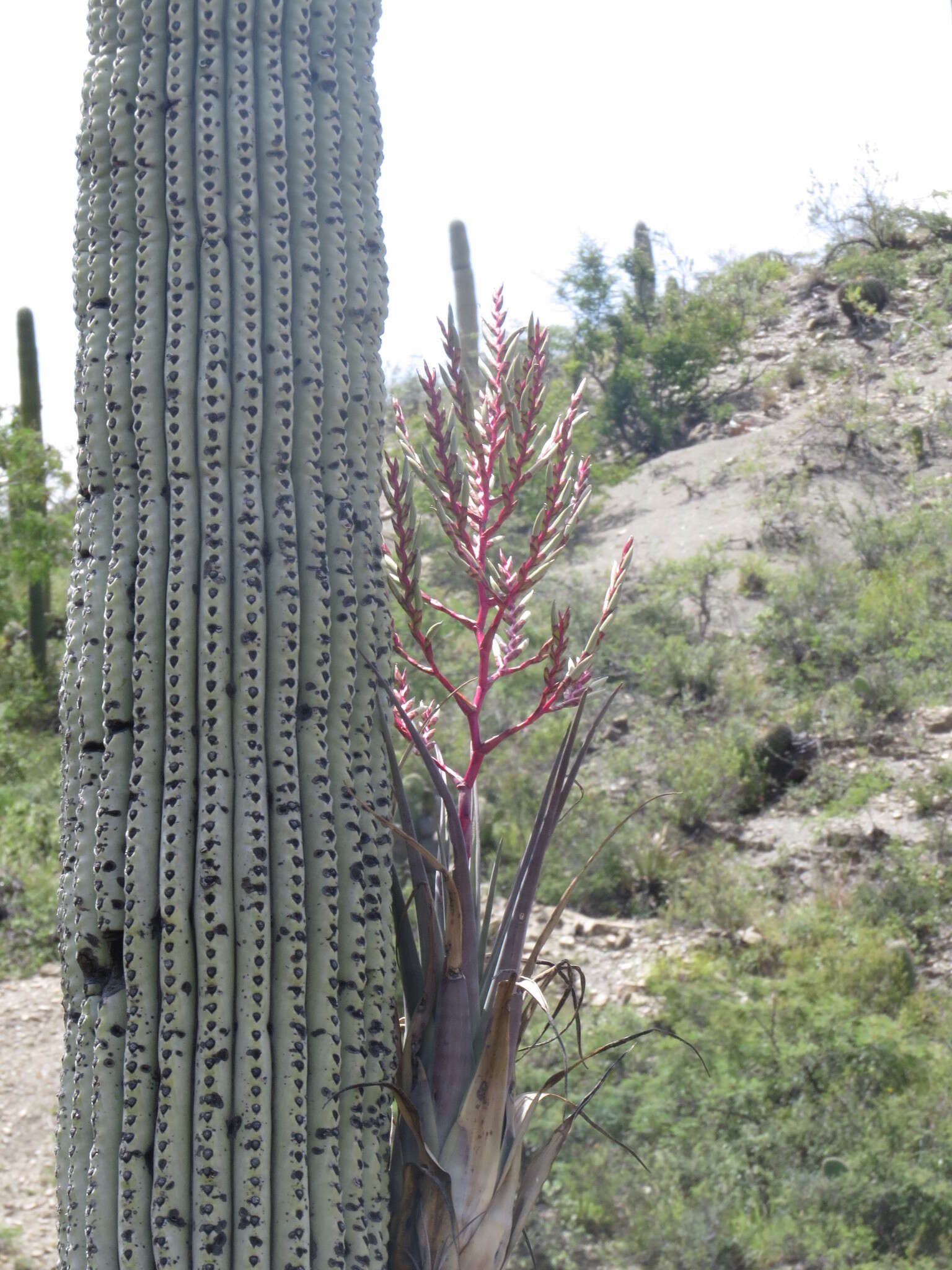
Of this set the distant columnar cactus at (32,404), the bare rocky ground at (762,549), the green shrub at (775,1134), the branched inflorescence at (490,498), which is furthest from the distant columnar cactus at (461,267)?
the branched inflorescence at (490,498)

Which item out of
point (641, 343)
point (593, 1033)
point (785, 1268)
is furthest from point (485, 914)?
point (641, 343)

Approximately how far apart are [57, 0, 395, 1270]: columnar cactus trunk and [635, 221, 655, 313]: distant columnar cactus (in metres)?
17.7

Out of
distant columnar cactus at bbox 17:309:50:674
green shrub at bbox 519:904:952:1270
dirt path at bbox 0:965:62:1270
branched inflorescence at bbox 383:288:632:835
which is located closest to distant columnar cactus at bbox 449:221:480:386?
distant columnar cactus at bbox 17:309:50:674

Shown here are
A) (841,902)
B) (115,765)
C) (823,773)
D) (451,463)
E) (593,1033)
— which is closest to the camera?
(115,765)

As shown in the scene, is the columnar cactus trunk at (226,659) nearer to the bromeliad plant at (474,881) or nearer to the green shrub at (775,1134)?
the bromeliad plant at (474,881)

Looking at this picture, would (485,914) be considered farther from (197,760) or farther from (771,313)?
(771,313)

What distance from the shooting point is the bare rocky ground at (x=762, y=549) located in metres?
6.62

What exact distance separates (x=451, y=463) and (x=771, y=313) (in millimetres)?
18925

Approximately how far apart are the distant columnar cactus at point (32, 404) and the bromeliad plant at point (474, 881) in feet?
38.4

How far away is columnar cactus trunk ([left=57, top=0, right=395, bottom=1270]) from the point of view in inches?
82.6

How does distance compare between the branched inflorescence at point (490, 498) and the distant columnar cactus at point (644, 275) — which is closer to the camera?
the branched inflorescence at point (490, 498)

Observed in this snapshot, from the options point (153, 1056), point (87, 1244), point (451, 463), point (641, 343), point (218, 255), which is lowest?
point (87, 1244)

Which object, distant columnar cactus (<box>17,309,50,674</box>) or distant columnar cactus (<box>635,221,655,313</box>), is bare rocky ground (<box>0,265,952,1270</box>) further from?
distant columnar cactus (<box>17,309,50,674</box>)

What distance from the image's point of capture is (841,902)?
25.0 ft
